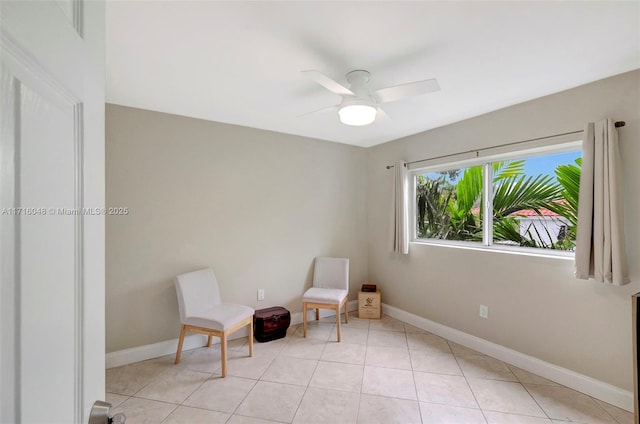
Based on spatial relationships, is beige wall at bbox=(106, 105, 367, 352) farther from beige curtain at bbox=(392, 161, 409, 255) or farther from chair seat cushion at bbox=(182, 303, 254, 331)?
beige curtain at bbox=(392, 161, 409, 255)

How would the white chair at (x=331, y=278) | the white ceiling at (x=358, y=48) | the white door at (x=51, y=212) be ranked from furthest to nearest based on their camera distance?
the white chair at (x=331, y=278)
the white ceiling at (x=358, y=48)
the white door at (x=51, y=212)

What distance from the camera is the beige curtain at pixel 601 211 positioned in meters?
1.95

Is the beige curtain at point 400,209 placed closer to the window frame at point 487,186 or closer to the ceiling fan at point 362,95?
the window frame at point 487,186

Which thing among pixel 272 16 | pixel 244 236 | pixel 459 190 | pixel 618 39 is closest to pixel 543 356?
pixel 459 190

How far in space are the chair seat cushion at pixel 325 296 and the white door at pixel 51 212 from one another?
8.59 feet

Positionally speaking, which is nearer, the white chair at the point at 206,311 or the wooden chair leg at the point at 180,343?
the white chair at the point at 206,311

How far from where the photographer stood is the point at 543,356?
2.42 m

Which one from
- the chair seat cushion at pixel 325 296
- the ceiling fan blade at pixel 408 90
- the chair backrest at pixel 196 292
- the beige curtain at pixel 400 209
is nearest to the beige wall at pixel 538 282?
the beige curtain at pixel 400 209

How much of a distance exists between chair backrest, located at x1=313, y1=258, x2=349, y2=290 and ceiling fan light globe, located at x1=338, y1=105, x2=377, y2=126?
6.64 feet

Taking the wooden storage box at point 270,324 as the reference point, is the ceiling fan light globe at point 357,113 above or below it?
above

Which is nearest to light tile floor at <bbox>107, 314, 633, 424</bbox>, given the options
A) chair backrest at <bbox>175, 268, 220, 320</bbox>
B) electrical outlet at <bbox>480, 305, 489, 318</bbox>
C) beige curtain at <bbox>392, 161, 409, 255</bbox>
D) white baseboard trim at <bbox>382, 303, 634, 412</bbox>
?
white baseboard trim at <bbox>382, 303, 634, 412</bbox>

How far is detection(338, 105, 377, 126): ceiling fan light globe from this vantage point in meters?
1.91

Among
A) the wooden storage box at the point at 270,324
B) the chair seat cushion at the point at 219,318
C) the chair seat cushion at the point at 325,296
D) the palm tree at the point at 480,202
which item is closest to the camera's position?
the chair seat cushion at the point at 219,318

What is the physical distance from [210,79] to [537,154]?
2.86 metres
